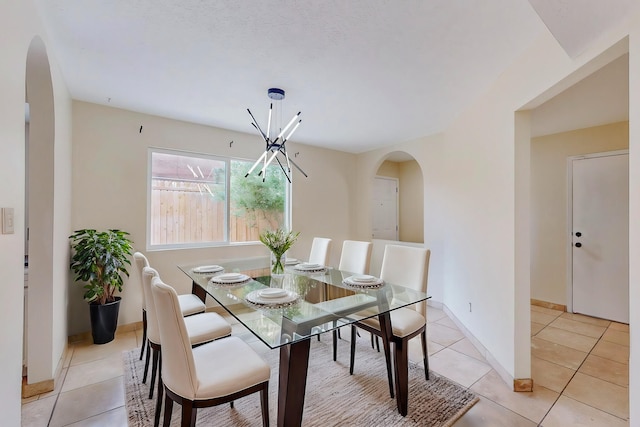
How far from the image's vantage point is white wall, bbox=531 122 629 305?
12.3 feet

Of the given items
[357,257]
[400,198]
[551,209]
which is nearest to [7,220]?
[357,257]

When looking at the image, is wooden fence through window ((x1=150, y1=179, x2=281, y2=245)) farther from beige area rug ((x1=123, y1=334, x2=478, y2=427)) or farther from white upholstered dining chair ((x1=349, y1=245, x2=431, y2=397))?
white upholstered dining chair ((x1=349, y1=245, x2=431, y2=397))

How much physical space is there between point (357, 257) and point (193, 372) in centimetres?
200

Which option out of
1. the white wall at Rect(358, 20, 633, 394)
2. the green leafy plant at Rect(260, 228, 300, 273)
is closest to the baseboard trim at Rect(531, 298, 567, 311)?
the white wall at Rect(358, 20, 633, 394)

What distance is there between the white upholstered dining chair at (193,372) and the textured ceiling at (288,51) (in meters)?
1.56

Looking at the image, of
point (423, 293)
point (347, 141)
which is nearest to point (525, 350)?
point (423, 293)

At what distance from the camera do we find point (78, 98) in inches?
112

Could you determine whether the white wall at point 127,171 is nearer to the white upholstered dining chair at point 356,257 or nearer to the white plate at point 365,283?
the white upholstered dining chair at point 356,257

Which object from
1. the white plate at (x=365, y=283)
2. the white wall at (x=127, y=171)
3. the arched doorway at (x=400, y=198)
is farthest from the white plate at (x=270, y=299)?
the arched doorway at (x=400, y=198)

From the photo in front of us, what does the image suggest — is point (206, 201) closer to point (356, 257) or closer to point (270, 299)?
point (356, 257)

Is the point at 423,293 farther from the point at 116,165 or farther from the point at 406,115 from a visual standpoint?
the point at 116,165

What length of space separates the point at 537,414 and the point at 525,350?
0.41 meters

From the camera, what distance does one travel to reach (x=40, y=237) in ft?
6.82

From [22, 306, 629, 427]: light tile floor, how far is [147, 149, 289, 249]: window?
1195 mm
